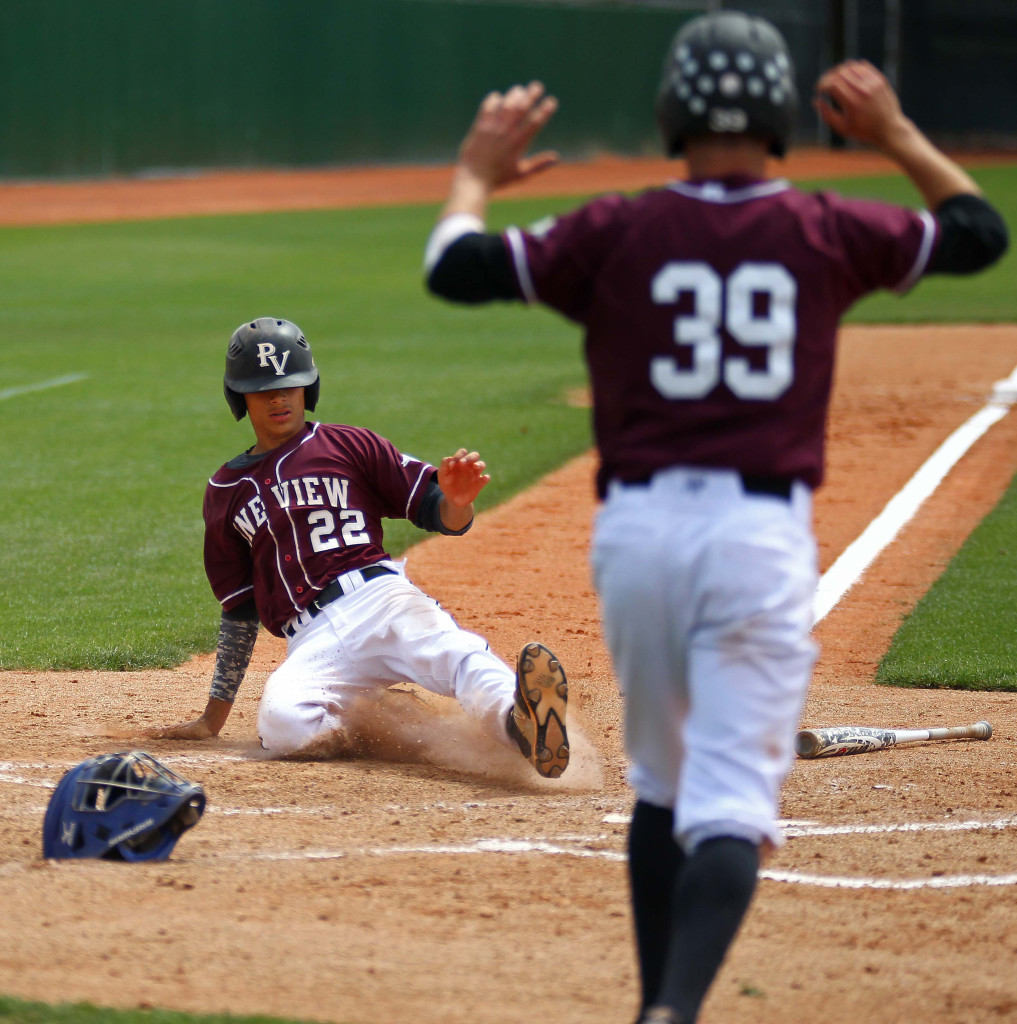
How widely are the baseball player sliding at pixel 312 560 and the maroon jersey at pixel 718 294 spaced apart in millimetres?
2065

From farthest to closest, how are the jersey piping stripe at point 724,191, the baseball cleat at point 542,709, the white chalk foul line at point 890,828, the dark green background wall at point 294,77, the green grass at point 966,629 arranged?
the dark green background wall at point 294,77
the green grass at point 966,629
the baseball cleat at point 542,709
the white chalk foul line at point 890,828
the jersey piping stripe at point 724,191

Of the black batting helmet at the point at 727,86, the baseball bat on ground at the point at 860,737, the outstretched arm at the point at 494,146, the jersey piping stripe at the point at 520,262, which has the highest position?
the black batting helmet at the point at 727,86

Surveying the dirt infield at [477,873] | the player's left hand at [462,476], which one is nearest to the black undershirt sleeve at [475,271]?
the dirt infield at [477,873]

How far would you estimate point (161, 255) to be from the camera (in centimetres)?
2347

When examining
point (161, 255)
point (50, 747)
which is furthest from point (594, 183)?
point (50, 747)

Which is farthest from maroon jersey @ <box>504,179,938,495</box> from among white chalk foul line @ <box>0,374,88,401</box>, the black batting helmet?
white chalk foul line @ <box>0,374,88,401</box>

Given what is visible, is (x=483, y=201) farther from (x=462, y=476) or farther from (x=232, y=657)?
(x=232, y=657)

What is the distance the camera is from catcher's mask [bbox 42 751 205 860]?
3594 mm

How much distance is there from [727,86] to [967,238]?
50 cm

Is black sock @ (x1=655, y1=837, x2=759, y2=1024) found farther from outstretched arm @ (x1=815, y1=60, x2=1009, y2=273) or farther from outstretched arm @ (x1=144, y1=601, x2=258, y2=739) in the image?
outstretched arm @ (x1=144, y1=601, x2=258, y2=739)

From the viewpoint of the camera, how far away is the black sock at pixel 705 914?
2.33 metres

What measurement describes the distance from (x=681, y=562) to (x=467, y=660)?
2.21 m

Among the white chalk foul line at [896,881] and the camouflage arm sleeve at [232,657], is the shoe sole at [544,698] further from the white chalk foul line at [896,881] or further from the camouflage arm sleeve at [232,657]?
the camouflage arm sleeve at [232,657]

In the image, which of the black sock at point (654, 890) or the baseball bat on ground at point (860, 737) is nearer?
the black sock at point (654, 890)
